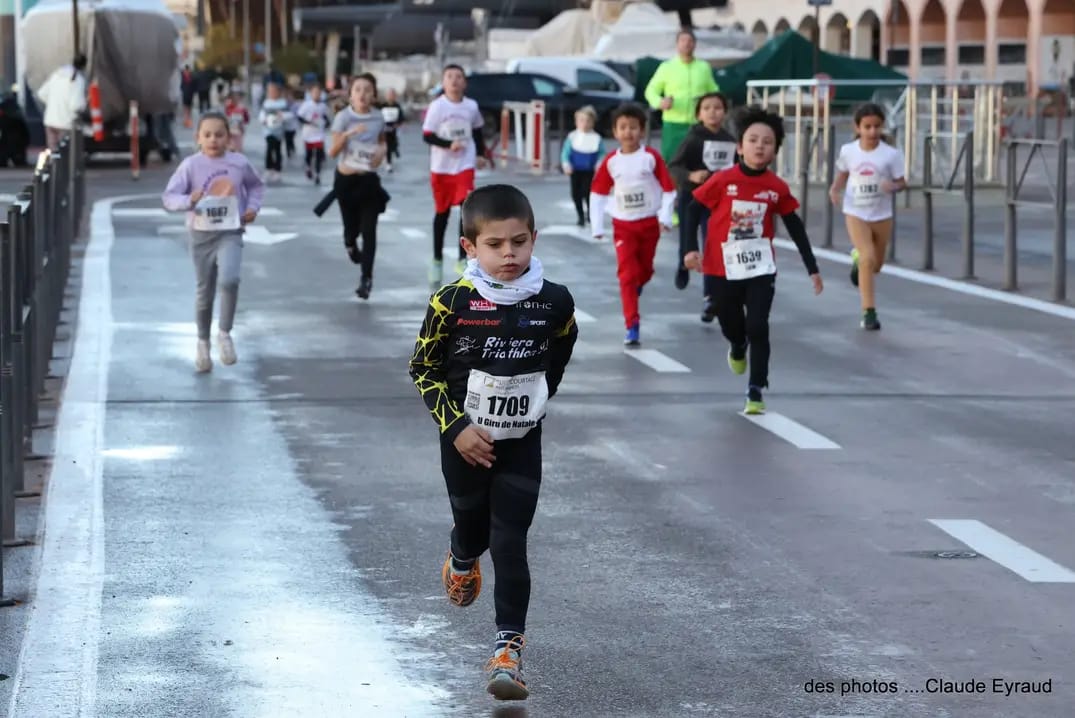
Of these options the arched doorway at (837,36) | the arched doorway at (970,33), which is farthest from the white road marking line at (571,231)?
the arched doorway at (837,36)

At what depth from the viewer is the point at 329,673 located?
634cm

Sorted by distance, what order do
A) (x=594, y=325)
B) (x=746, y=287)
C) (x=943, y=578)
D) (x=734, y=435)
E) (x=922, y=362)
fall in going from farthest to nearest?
(x=594, y=325), (x=922, y=362), (x=746, y=287), (x=734, y=435), (x=943, y=578)

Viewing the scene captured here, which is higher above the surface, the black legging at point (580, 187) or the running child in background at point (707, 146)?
the running child in background at point (707, 146)

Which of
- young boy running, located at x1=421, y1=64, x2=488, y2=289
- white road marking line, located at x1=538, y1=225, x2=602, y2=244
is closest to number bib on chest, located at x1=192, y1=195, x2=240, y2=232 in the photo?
young boy running, located at x1=421, y1=64, x2=488, y2=289

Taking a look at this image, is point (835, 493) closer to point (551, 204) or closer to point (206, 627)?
point (206, 627)

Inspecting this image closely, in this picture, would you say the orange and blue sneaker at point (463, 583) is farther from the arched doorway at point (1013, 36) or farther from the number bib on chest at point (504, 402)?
the arched doorway at point (1013, 36)

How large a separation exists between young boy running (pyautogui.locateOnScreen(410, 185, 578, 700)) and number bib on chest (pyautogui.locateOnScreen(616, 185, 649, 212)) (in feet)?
25.8

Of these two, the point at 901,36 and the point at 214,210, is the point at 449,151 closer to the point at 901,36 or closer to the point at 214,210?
the point at 214,210

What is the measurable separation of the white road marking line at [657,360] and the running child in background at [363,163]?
3.64 meters

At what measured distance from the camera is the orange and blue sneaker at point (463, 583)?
6.50 meters

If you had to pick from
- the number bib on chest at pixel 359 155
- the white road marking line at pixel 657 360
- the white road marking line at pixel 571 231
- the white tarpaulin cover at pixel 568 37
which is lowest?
the white road marking line at pixel 657 360

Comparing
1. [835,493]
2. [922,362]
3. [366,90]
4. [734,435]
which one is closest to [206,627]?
[835,493]

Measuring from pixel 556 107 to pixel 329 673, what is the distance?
51.9m

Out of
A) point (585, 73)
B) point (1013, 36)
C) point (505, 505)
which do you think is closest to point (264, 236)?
point (505, 505)
